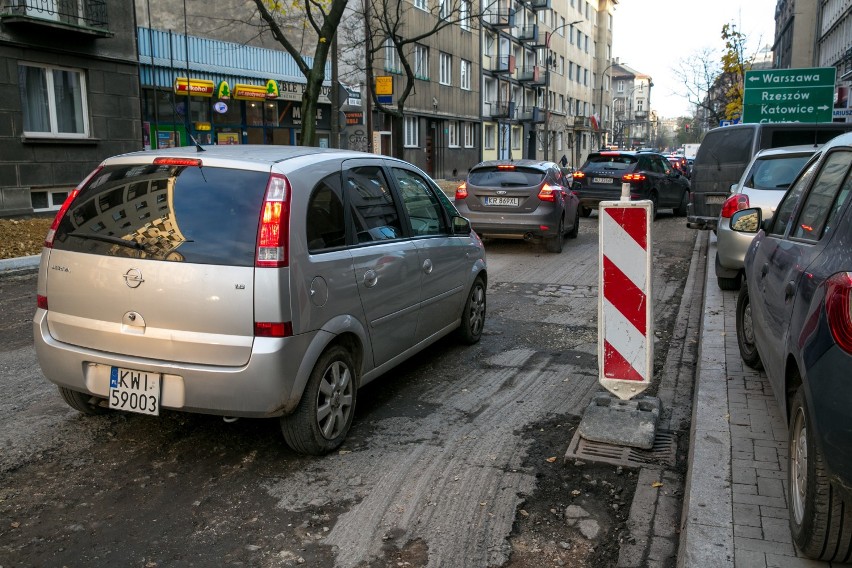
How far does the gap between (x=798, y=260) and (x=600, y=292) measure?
1120mm

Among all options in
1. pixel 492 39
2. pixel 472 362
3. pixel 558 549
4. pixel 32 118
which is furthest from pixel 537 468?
pixel 492 39

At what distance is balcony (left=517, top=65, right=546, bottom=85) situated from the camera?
2124 inches

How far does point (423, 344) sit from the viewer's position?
5613 mm

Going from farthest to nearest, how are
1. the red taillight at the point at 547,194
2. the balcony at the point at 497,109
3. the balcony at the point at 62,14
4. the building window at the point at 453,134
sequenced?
the balcony at the point at 497,109 < the building window at the point at 453,134 < the balcony at the point at 62,14 < the red taillight at the point at 547,194

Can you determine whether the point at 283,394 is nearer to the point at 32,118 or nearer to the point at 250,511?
the point at 250,511

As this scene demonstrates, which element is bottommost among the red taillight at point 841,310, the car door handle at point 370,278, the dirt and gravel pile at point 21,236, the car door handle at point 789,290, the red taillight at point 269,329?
the dirt and gravel pile at point 21,236

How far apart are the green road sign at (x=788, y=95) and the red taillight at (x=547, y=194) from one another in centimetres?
1351

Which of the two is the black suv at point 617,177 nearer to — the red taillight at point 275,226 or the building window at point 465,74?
the red taillight at point 275,226

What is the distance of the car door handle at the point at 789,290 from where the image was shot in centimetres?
352

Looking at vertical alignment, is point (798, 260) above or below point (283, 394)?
above

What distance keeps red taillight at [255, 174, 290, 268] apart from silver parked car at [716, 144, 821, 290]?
6009 mm


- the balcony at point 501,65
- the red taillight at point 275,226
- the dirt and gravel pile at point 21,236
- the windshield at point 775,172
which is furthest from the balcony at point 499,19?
the red taillight at point 275,226

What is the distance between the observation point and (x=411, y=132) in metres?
36.2

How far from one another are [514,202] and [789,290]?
29.8 feet
